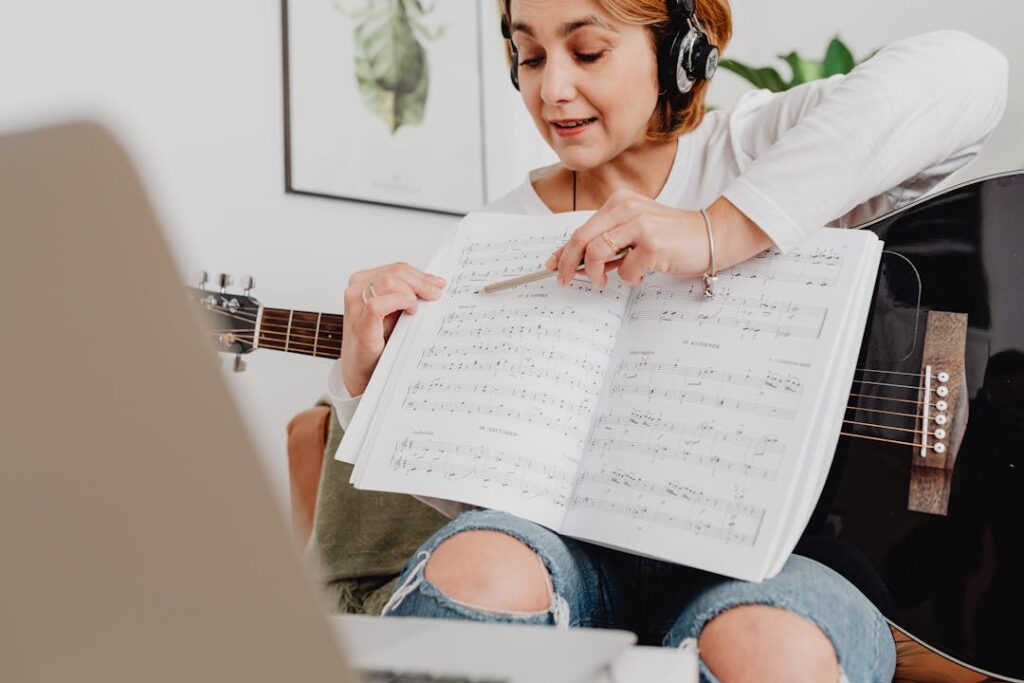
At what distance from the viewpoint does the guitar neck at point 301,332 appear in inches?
54.9

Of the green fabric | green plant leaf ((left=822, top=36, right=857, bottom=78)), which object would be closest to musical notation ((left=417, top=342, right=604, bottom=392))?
the green fabric

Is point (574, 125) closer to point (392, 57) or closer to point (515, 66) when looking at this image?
point (515, 66)

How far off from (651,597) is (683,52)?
670mm

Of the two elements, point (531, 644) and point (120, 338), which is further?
point (531, 644)

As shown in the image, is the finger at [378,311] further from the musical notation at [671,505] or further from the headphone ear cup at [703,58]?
the headphone ear cup at [703,58]

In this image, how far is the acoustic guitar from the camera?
0.97m

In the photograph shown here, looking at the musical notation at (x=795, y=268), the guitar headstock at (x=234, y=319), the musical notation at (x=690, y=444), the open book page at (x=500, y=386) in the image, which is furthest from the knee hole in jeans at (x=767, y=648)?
the guitar headstock at (x=234, y=319)

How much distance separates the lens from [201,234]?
190 cm

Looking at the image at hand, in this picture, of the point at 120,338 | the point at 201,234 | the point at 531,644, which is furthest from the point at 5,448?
the point at 201,234

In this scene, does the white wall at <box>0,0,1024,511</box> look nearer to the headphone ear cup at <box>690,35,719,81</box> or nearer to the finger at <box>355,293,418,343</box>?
the finger at <box>355,293,418,343</box>

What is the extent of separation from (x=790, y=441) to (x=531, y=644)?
0.45 meters

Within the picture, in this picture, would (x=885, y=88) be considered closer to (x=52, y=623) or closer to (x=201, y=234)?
(x=52, y=623)

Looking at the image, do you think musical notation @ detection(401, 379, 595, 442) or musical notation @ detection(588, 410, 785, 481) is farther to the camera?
musical notation @ detection(401, 379, 595, 442)

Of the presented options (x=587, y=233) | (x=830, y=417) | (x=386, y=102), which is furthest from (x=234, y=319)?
(x=386, y=102)
